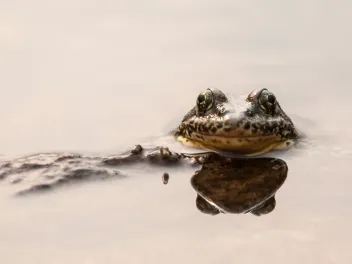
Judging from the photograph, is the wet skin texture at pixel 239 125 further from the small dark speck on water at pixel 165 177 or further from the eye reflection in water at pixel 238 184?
the small dark speck on water at pixel 165 177

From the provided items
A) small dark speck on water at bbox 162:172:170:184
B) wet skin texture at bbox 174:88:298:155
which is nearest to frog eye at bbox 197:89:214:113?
wet skin texture at bbox 174:88:298:155

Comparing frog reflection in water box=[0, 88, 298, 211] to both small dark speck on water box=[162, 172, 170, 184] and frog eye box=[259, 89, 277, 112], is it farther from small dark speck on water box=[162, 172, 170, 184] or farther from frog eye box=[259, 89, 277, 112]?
small dark speck on water box=[162, 172, 170, 184]

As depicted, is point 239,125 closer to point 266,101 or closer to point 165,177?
point 266,101

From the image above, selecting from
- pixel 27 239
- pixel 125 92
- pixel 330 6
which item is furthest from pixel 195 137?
pixel 330 6

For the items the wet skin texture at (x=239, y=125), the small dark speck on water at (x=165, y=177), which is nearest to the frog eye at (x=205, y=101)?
the wet skin texture at (x=239, y=125)

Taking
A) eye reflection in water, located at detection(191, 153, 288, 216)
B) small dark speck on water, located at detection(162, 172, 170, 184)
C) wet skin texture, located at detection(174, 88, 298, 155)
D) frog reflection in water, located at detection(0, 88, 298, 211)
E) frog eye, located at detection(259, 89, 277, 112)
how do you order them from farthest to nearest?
frog eye, located at detection(259, 89, 277, 112) → wet skin texture, located at detection(174, 88, 298, 155) → small dark speck on water, located at detection(162, 172, 170, 184) → frog reflection in water, located at detection(0, 88, 298, 211) → eye reflection in water, located at detection(191, 153, 288, 216)

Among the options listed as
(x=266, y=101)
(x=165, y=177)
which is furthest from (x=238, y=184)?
(x=266, y=101)

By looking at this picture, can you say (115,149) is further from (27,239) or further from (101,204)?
(27,239)
